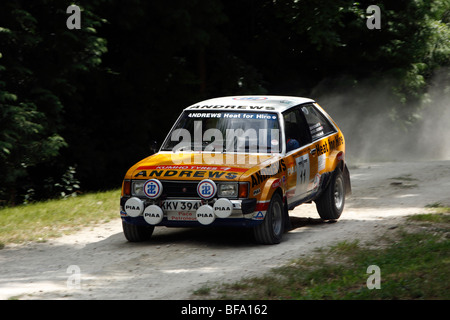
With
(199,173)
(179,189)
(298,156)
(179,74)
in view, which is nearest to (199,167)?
(199,173)

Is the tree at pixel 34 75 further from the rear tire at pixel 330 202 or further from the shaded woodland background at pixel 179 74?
the rear tire at pixel 330 202

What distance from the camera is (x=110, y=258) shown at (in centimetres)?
926

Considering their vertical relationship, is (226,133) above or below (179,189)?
above

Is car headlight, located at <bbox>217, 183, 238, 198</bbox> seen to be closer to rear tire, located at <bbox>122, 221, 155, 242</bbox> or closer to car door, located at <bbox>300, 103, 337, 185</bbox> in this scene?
rear tire, located at <bbox>122, 221, 155, 242</bbox>

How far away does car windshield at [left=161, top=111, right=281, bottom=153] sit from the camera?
1028 centimetres

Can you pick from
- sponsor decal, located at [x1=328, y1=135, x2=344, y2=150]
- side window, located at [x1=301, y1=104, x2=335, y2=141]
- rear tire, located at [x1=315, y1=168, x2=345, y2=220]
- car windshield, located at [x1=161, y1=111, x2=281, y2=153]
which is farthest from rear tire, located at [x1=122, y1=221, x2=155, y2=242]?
sponsor decal, located at [x1=328, y1=135, x2=344, y2=150]

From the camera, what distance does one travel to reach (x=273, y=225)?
991 cm

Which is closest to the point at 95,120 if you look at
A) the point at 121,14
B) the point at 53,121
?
the point at 121,14

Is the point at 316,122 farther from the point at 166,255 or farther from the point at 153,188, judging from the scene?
the point at 166,255

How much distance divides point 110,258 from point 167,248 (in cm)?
81

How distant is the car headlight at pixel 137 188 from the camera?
9609 mm

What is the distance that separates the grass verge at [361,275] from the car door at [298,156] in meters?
1.18

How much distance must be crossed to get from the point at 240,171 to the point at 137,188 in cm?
134

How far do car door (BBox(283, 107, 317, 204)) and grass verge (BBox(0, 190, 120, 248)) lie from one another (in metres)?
3.41
